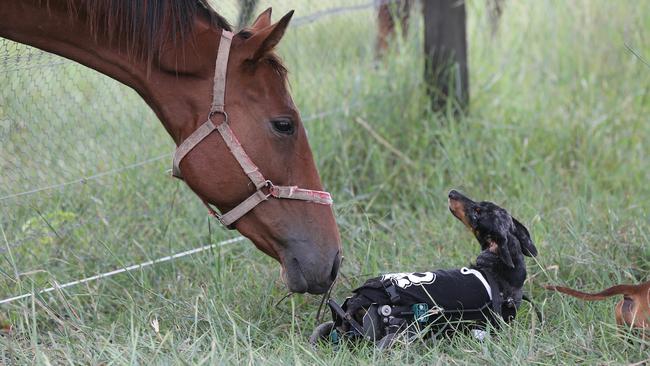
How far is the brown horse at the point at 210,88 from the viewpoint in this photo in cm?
272

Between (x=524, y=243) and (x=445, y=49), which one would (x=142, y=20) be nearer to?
(x=524, y=243)

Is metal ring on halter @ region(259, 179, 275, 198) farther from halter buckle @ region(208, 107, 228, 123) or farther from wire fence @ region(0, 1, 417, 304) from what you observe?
wire fence @ region(0, 1, 417, 304)

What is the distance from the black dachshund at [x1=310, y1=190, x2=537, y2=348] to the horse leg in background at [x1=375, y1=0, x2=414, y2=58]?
2.58 meters

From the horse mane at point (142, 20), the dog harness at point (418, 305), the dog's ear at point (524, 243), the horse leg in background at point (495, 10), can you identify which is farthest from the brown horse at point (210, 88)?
the horse leg in background at point (495, 10)

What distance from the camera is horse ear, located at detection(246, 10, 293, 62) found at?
2.64 meters

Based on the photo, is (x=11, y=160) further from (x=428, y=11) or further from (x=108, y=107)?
(x=428, y=11)

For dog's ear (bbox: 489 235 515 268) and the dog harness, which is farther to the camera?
dog's ear (bbox: 489 235 515 268)

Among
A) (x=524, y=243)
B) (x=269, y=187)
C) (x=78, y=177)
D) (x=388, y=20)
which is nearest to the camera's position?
(x=269, y=187)

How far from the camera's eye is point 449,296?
113 inches

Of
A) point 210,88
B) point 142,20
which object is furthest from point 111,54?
point 210,88

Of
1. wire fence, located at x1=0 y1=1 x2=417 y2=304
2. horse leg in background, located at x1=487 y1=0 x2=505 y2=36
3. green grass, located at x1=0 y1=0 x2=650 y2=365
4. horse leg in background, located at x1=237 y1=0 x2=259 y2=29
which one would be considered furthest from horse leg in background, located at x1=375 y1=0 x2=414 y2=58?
horse leg in background, located at x1=237 y1=0 x2=259 y2=29

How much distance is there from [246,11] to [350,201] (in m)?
1.05

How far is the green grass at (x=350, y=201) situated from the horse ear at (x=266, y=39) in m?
0.81

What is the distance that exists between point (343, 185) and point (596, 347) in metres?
2.02
